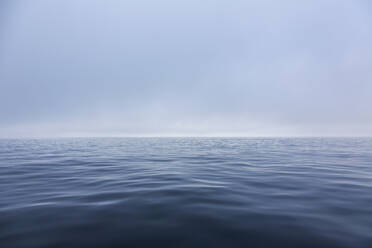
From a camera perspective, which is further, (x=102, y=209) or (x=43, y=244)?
(x=102, y=209)

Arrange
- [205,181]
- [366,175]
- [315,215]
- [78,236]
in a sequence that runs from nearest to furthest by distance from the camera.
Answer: [78,236], [315,215], [205,181], [366,175]

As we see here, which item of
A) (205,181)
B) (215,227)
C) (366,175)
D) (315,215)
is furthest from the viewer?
(366,175)

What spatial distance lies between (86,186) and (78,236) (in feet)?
11.0

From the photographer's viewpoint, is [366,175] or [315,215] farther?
[366,175]

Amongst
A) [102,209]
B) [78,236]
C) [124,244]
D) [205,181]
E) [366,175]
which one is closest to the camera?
[124,244]

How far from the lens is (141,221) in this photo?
11.2 feet

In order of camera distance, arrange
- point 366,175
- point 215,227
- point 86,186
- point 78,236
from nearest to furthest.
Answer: point 78,236 → point 215,227 → point 86,186 → point 366,175

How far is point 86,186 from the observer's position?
5.79 metres

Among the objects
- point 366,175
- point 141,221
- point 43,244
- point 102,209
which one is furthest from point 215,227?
point 366,175

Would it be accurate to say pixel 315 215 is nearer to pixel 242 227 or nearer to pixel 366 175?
pixel 242 227

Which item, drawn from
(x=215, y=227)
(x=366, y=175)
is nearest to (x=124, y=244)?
(x=215, y=227)

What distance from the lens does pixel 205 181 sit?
21.0 feet

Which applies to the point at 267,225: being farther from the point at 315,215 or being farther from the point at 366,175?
the point at 366,175

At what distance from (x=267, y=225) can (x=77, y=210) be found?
15.4 feet
